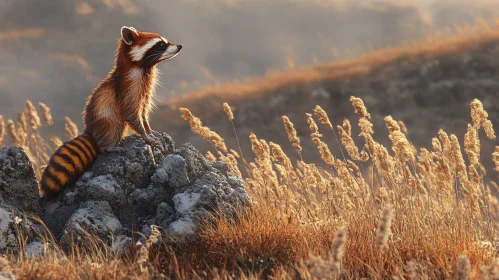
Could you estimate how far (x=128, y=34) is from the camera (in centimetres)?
609

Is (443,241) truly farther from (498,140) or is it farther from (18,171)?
(498,140)

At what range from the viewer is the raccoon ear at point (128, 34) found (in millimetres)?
6055

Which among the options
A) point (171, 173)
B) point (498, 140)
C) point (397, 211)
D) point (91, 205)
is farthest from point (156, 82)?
point (498, 140)

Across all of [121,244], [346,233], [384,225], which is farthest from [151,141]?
[384,225]

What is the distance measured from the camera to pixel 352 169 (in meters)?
6.70

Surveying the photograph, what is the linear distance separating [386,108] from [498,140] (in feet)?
12.6

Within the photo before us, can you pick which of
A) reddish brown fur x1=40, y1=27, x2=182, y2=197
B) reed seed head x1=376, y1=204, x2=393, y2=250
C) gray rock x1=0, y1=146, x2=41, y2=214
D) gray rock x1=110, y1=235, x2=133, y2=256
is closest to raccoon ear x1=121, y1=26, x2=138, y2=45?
reddish brown fur x1=40, y1=27, x2=182, y2=197

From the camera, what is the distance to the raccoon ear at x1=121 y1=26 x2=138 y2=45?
6.05m

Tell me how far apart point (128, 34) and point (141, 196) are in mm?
1688

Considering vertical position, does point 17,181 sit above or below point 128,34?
below

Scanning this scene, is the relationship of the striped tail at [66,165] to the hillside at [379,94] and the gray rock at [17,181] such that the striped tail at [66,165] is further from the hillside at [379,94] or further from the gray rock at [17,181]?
the hillside at [379,94]

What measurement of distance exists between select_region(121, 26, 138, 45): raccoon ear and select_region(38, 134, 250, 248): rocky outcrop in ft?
3.47

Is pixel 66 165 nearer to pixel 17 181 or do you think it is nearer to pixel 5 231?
pixel 17 181

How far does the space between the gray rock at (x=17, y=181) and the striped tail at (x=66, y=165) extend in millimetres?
169
